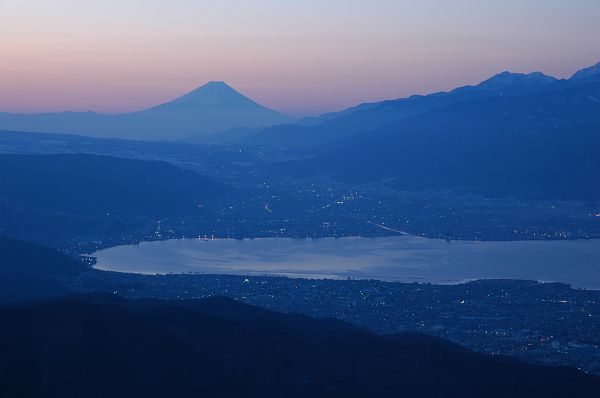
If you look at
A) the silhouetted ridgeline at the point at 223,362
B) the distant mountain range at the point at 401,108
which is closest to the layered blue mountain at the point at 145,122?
the distant mountain range at the point at 401,108

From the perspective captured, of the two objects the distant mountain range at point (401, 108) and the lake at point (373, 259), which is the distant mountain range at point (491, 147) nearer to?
the distant mountain range at point (401, 108)

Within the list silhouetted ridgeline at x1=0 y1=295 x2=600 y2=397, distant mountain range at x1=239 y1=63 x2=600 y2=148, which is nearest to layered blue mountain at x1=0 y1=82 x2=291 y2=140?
distant mountain range at x1=239 y1=63 x2=600 y2=148

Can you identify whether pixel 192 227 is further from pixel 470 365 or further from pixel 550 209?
pixel 470 365

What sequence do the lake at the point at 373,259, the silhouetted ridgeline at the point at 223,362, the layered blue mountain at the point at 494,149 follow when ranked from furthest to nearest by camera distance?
1. the layered blue mountain at the point at 494,149
2. the lake at the point at 373,259
3. the silhouetted ridgeline at the point at 223,362

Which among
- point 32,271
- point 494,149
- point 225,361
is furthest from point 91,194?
point 225,361

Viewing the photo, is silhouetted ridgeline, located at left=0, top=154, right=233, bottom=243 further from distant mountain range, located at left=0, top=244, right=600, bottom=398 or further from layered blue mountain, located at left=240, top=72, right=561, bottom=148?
layered blue mountain, located at left=240, top=72, right=561, bottom=148

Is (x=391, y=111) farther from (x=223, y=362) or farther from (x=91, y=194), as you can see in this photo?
(x=223, y=362)

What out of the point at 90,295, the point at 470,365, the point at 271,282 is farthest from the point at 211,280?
the point at 470,365
